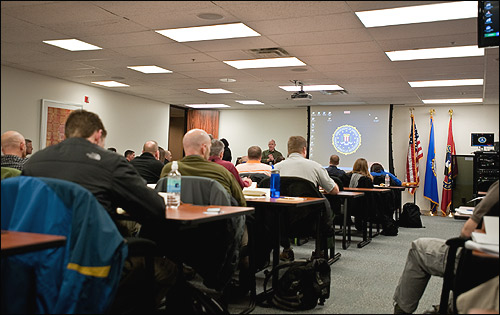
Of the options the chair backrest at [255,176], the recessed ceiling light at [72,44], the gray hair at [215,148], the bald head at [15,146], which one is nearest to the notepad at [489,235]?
the gray hair at [215,148]

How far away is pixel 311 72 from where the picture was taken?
25.3ft

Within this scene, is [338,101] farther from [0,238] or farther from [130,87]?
[0,238]

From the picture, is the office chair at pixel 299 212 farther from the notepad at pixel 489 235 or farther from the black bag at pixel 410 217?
the black bag at pixel 410 217

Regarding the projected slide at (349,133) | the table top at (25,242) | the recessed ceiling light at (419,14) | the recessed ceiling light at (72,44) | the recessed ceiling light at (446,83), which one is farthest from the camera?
the projected slide at (349,133)

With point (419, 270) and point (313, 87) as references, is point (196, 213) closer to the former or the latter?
point (419, 270)

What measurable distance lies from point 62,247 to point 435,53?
19.2 feet

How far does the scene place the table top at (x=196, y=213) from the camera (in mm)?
2159

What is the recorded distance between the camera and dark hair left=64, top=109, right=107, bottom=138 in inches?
87.0

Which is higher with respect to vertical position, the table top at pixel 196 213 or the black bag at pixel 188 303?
the table top at pixel 196 213

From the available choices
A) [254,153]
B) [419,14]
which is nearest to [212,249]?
[254,153]

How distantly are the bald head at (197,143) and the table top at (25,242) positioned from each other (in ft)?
5.76

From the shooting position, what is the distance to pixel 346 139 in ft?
37.8

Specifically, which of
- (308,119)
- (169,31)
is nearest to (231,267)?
(169,31)

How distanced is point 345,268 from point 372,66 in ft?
11.9
